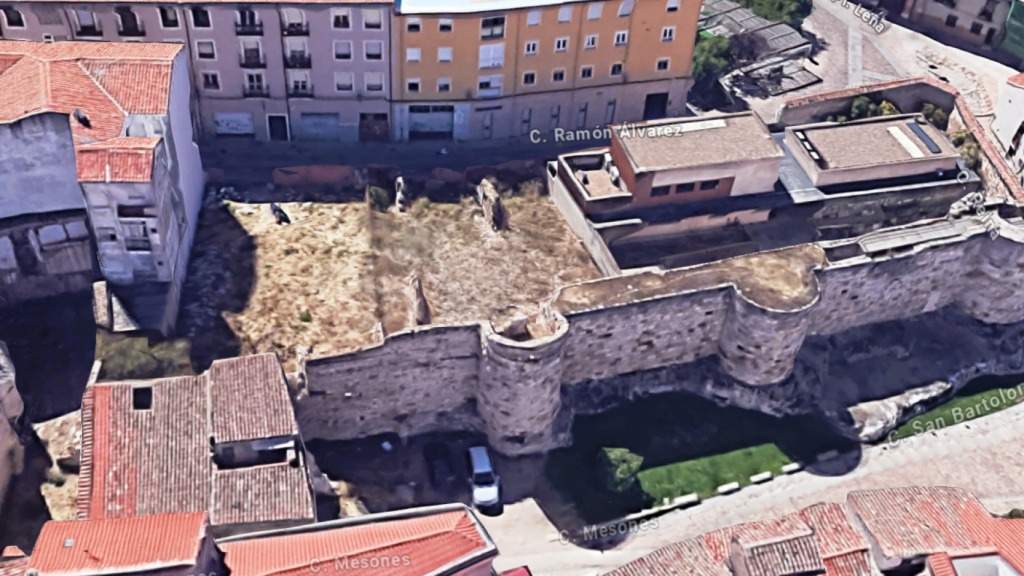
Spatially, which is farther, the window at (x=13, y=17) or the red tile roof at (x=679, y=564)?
the window at (x=13, y=17)

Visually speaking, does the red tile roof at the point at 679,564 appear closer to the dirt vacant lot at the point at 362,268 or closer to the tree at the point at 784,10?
the dirt vacant lot at the point at 362,268

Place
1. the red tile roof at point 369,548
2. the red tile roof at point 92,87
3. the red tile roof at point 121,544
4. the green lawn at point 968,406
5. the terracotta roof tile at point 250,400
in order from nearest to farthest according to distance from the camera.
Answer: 1. the red tile roof at point 121,544
2. the red tile roof at point 369,548
3. the terracotta roof tile at point 250,400
4. the red tile roof at point 92,87
5. the green lawn at point 968,406

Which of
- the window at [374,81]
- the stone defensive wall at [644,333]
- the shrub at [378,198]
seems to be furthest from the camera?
the window at [374,81]

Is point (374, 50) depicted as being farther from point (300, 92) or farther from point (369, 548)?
point (369, 548)

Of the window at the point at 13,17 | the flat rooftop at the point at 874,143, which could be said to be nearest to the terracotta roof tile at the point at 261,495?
the window at the point at 13,17

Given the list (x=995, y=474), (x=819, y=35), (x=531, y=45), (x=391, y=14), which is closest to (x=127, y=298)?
(x=391, y=14)

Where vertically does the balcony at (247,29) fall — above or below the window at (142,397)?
above

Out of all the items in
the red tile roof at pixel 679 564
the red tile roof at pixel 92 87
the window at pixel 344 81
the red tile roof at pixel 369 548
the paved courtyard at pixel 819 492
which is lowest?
the paved courtyard at pixel 819 492

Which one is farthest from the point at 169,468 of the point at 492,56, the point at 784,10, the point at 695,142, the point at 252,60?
the point at 784,10
